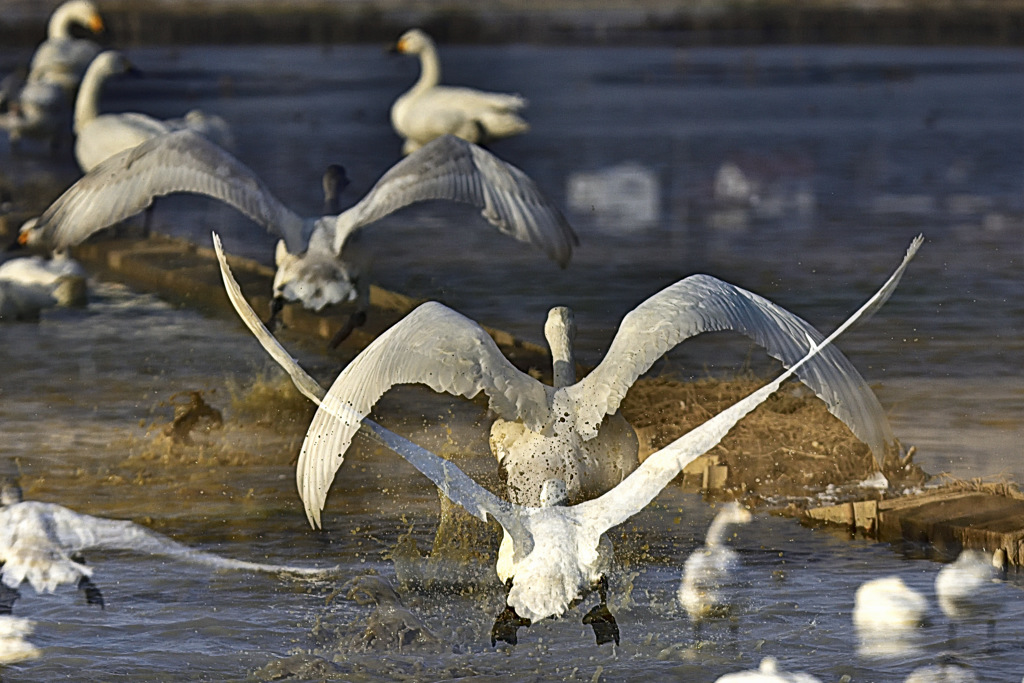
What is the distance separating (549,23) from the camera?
4491 centimetres

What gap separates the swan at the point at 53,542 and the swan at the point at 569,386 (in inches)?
26.5

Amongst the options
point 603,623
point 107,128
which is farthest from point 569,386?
point 107,128

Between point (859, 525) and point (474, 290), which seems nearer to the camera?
point (859, 525)

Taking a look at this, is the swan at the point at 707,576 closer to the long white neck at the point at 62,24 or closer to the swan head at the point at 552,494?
the swan head at the point at 552,494

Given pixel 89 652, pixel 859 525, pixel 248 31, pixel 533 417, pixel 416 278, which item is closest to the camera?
pixel 89 652

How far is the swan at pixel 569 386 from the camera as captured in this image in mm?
7121

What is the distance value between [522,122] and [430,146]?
7652mm

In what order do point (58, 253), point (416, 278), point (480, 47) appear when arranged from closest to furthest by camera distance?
point (58, 253), point (416, 278), point (480, 47)

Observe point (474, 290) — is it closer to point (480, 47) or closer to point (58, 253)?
point (58, 253)

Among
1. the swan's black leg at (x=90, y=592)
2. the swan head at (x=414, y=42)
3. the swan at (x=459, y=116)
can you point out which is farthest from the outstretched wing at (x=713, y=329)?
the swan head at (x=414, y=42)

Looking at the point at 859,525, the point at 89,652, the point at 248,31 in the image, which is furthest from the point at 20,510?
the point at 248,31

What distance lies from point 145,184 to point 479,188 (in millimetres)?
1806

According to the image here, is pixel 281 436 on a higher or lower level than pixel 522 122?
lower

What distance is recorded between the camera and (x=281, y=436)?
377 inches
